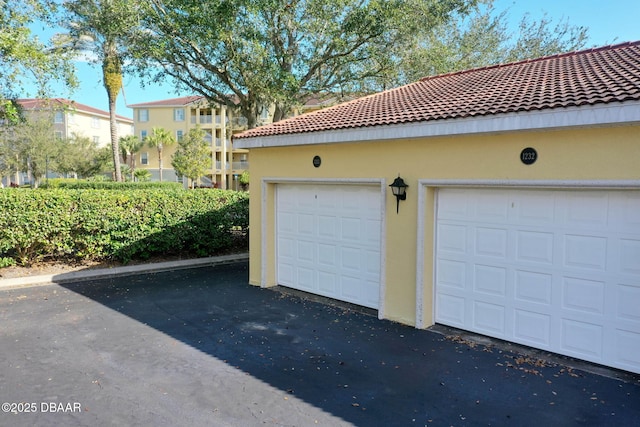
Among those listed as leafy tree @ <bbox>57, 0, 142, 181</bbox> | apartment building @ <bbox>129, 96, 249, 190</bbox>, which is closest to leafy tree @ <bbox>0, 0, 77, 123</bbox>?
leafy tree @ <bbox>57, 0, 142, 181</bbox>

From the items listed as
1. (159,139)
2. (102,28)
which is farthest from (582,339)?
(159,139)

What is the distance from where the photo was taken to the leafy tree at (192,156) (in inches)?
1597

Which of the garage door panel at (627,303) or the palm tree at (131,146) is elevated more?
the palm tree at (131,146)

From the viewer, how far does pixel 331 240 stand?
8477 mm

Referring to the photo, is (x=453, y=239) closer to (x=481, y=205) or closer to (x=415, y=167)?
(x=481, y=205)

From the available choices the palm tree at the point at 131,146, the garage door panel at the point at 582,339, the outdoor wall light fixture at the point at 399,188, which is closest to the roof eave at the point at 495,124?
the outdoor wall light fixture at the point at 399,188

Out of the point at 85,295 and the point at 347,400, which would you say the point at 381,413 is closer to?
the point at 347,400

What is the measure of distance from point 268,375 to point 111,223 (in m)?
7.30

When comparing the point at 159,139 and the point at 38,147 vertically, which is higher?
the point at 159,139

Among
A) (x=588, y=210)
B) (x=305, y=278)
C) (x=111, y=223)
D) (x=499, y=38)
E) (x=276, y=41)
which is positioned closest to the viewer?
(x=588, y=210)

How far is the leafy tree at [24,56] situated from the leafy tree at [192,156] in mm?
27497

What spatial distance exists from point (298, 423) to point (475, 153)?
4.24 m

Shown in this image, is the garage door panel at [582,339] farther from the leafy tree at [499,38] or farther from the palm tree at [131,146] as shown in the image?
the palm tree at [131,146]

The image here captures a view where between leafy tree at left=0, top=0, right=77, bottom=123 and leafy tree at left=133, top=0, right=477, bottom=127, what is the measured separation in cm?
269
